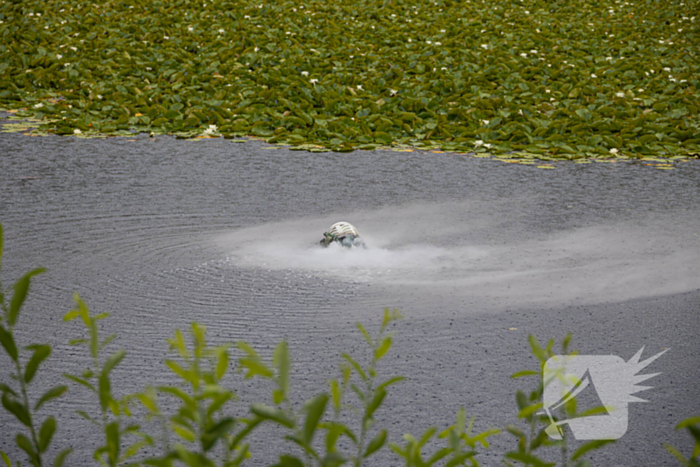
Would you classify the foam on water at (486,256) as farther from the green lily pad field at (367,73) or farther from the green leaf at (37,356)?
the green leaf at (37,356)

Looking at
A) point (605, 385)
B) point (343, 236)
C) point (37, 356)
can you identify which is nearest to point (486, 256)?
point (343, 236)

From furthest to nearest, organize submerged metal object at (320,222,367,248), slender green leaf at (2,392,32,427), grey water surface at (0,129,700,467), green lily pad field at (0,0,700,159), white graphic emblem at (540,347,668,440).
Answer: green lily pad field at (0,0,700,159) < submerged metal object at (320,222,367,248) < grey water surface at (0,129,700,467) < white graphic emblem at (540,347,668,440) < slender green leaf at (2,392,32,427)

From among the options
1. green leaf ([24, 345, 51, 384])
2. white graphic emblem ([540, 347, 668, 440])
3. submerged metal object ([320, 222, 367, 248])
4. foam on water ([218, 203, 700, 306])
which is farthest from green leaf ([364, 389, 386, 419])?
submerged metal object ([320, 222, 367, 248])

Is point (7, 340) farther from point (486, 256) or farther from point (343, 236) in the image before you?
point (486, 256)

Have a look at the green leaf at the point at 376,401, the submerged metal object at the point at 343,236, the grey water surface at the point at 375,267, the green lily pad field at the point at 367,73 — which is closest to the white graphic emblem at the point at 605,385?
the grey water surface at the point at 375,267

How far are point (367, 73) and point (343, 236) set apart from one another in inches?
205

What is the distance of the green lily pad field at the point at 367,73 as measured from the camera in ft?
24.1

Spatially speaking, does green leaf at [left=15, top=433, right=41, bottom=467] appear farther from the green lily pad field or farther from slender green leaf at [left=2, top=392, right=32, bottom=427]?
the green lily pad field

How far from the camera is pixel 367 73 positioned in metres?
9.28

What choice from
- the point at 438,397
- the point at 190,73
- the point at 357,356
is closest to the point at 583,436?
the point at 438,397

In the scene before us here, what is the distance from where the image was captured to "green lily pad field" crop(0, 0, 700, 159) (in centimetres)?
735

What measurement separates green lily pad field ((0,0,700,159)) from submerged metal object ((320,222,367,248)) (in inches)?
99.9

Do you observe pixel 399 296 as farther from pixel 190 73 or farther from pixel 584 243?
pixel 190 73

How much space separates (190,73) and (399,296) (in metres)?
6.29
